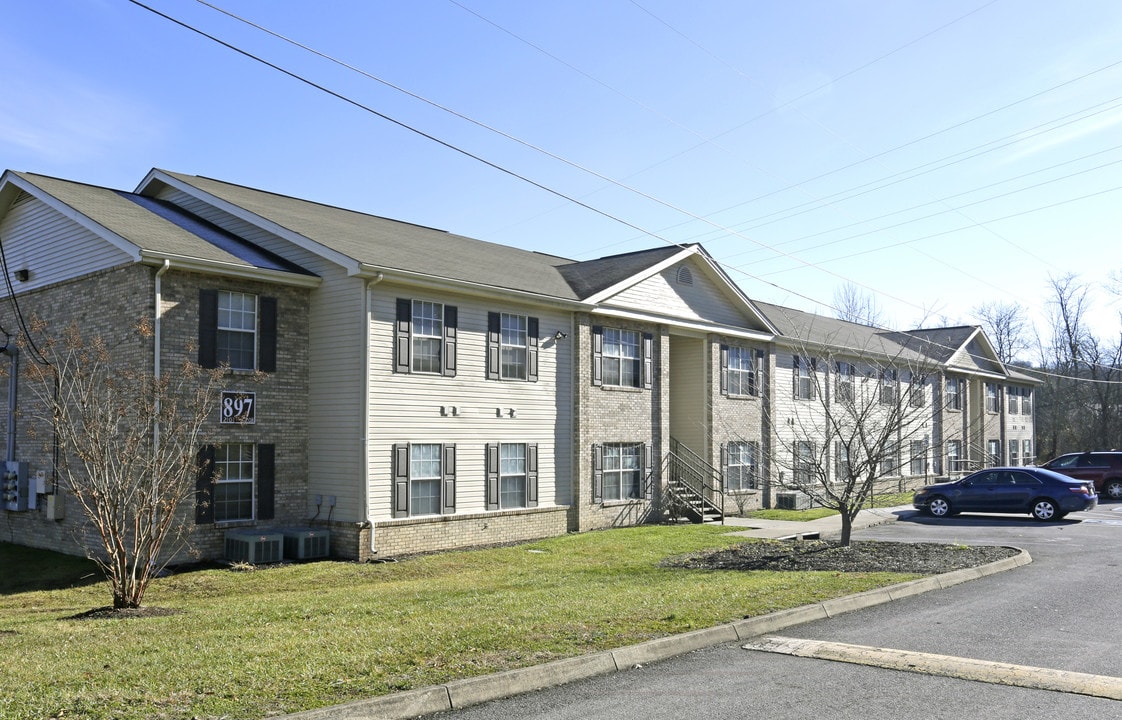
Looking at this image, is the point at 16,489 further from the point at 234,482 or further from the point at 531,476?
the point at 531,476

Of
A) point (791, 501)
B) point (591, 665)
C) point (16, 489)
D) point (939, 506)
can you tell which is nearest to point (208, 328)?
point (16, 489)

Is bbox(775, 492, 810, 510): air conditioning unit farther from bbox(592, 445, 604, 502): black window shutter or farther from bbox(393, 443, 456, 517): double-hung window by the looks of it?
bbox(393, 443, 456, 517): double-hung window

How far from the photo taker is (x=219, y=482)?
16969 millimetres

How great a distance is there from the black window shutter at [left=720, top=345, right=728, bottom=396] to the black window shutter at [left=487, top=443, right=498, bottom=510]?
32.5 ft

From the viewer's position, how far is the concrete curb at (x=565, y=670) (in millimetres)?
6836

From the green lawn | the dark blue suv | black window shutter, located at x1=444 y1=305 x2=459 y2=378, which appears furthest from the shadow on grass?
the dark blue suv

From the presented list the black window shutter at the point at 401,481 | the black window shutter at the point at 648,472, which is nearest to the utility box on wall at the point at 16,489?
the black window shutter at the point at 401,481

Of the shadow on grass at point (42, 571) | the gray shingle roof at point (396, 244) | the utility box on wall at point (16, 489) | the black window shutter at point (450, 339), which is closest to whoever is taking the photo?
the shadow on grass at point (42, 571)

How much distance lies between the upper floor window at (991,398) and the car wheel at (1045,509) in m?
20.7

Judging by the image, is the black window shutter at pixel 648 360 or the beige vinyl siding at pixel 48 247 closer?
the beige vinyl siding at pixel 48 247

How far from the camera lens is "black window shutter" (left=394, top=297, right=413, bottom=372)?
18312 mm

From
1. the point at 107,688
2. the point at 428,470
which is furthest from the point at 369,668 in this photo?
the point at 428,470

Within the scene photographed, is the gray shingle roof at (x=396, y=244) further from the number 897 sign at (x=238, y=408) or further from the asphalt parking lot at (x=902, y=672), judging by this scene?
the asphalt parking lot at (x=902, y=672)

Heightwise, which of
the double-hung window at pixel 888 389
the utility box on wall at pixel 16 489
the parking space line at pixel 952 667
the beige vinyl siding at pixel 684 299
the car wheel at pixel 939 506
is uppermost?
the beige vinyl siding at pixel 684 299
